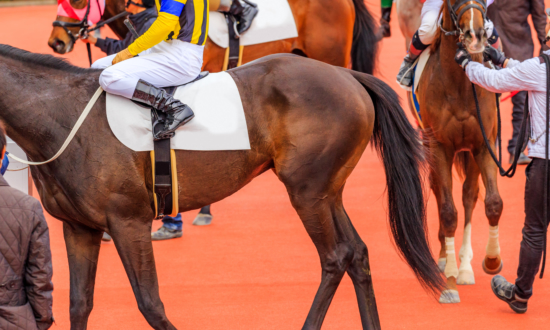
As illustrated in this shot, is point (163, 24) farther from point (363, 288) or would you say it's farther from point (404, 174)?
point (363, 288)

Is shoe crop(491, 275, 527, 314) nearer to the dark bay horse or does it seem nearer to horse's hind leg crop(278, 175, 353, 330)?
the dark bay horse

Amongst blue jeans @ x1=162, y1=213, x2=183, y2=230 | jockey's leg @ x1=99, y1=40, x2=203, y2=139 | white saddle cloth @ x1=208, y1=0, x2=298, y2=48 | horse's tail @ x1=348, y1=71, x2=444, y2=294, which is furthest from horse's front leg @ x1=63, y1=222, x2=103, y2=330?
white saddle cloth @ x1=208, y1=0, x2=298, y2=48

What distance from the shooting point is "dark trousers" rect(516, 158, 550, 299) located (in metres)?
3.99

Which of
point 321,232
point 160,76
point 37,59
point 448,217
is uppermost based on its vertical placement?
point 37,59

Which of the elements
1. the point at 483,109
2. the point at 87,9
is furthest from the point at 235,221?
the point at 483,109

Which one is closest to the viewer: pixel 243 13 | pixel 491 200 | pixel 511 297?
pixel 511 297

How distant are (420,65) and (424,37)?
0.77ft

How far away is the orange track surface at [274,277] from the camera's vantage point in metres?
4.22

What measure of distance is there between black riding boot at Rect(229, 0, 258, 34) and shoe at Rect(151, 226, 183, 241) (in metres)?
2.05

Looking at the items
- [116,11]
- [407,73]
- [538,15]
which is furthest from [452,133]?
[538,15]

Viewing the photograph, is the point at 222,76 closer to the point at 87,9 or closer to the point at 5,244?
the point at 5,244

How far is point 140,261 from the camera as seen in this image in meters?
3.38

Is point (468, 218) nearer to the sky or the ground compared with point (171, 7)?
nearer to the ground

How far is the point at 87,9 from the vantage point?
5703mm
